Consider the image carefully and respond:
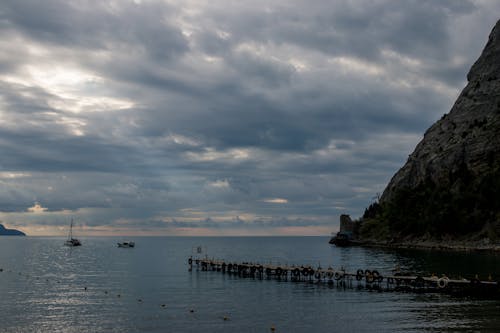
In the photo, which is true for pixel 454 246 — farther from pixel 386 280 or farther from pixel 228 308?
pixel 228 308

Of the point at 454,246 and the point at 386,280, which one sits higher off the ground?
the point at 454,246

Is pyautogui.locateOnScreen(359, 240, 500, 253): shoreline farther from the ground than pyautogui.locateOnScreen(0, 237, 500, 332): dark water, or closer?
farther from the ground

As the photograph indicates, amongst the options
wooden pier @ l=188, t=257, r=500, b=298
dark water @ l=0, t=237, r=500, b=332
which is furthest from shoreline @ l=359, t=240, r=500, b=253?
wooden pier @ l=188, t=257, r=500, b=298

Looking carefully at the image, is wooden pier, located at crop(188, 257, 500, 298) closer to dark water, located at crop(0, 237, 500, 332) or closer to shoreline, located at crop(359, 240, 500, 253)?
dark water, located at crop(0, 237, 500, 332)

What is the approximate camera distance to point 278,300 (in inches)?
2657

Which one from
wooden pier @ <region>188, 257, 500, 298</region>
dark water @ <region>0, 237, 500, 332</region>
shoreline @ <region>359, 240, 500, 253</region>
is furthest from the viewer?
shoreline @ <region>359, 240, 500, 253</region>

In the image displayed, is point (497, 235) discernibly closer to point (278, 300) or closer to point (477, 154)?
point (477, 154)

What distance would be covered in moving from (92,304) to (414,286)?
45.6m

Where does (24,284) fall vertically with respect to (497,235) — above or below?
below

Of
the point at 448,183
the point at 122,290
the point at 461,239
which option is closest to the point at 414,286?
the point at 122,290

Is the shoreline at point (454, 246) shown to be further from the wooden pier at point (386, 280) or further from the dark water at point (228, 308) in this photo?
the wooden pier at point (386, 280)

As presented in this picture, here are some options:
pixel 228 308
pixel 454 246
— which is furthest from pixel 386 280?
pixel 454 246

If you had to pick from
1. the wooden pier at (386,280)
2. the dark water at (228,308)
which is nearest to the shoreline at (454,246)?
the dark water at (228,308)

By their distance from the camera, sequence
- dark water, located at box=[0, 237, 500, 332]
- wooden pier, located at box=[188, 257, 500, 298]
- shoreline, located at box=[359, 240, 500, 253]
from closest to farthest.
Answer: dark water, located at box=[0, 237, 500, 332] < wooden pier, located at box=[188, 257, 500, 298] < shoreline, located at box=[359, 240, 500, 253]
